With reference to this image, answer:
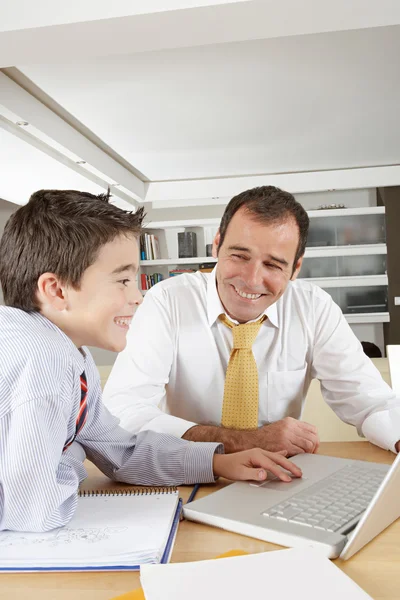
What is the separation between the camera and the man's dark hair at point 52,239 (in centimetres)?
93

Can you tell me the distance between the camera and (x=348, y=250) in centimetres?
720

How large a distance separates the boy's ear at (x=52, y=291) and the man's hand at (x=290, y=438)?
58 cm

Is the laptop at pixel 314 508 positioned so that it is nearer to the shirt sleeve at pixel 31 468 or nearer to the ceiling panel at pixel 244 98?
the shirt sleeve at pixel 31 468

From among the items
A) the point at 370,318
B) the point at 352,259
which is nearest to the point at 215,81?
the point at 352,259

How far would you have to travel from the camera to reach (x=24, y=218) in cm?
97

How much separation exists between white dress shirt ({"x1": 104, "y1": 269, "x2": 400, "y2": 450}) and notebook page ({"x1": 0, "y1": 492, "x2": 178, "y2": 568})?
2.48ft

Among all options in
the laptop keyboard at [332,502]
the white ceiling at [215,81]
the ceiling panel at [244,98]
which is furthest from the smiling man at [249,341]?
the ceiling panel at [244,98]

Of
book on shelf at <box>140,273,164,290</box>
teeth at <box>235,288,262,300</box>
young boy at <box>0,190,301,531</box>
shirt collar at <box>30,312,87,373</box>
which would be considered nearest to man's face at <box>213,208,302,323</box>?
teeth at <box>235,288,262,300</box>

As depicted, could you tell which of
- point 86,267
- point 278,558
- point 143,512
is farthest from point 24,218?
point 278,558

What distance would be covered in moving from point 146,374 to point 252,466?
64 centimetres

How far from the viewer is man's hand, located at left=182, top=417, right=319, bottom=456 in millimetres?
1244

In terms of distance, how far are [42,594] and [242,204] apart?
1.30m

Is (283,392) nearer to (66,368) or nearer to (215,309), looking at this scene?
(215,309)

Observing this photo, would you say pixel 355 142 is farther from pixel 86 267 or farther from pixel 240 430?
pixel 86 267
